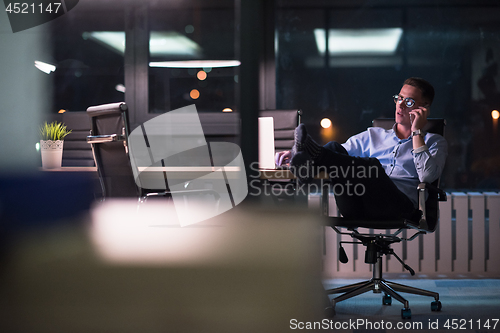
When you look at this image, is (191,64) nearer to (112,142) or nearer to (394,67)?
(394,67)

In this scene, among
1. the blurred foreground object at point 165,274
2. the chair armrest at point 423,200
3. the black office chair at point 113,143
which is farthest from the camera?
the black office chair at point 113,143

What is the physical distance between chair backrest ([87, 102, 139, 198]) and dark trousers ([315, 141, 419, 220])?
4.06 feet

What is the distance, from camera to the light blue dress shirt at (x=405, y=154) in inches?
→ 88.1

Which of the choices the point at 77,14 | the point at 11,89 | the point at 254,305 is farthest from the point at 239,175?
the point at 77,14

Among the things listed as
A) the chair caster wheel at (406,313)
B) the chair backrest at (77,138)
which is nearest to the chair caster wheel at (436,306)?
the chair caster wheel at (406,313)

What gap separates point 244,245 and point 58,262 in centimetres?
40

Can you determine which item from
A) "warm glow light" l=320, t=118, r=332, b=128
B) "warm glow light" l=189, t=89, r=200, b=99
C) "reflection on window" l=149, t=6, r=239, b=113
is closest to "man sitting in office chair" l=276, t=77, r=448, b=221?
"warm glow light" l=320, t=118, r=332, b=128

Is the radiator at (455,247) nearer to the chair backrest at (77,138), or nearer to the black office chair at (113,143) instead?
the black office chair at (113,143)

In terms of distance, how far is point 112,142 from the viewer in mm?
2766

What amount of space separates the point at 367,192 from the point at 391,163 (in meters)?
0.36

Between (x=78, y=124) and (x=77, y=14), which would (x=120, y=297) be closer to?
(x=78, y=124)

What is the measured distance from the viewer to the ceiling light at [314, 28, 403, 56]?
4047mm

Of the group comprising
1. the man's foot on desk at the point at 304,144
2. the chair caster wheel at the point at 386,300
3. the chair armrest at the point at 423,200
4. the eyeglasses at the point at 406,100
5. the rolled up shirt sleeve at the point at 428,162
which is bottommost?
the chair caster wheel at the point at 386,300

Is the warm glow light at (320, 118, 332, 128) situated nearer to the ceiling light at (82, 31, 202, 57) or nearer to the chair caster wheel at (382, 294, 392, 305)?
the ceiling light at (82, 31, 202, 57)
